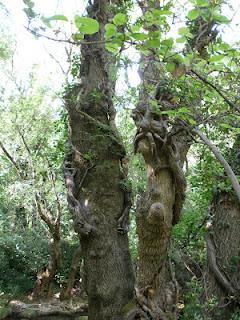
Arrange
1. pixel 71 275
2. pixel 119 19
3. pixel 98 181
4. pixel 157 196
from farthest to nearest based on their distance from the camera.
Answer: pixel 71 275 → pixel 98 181 → pixel 157 196 → pixel 119 19

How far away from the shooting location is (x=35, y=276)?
10.4 metres

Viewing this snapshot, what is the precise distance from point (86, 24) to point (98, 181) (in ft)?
11.0

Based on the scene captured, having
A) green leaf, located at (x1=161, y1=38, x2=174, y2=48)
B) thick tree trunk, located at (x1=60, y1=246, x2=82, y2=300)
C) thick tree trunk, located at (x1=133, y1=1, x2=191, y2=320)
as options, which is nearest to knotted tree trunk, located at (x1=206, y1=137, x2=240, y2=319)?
thick tree trunk, located at (x1=133, y1=1, x2=191, y2=320)

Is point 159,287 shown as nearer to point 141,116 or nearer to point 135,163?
point 141,116

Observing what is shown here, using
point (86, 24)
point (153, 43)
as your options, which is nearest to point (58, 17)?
point (86, 24)

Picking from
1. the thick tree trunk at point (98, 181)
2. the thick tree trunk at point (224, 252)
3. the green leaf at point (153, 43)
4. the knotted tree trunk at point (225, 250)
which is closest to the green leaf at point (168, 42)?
the green leaf at point (153, 43)

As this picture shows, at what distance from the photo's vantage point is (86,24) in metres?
1.61

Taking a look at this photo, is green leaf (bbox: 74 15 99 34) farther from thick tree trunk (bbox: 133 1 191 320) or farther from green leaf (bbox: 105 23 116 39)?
thick tree trunk (bbox: 133 1 191 320)

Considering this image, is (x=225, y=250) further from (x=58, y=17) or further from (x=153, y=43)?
(x=58, y=17)

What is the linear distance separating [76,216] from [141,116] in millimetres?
1372

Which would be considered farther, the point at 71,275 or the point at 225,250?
the point at 71,275

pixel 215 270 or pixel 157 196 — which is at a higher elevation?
pixel 157 196

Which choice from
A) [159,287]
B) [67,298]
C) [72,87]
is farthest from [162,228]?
[67,298]

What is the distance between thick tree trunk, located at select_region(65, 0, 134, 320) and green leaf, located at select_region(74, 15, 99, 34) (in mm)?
3092
